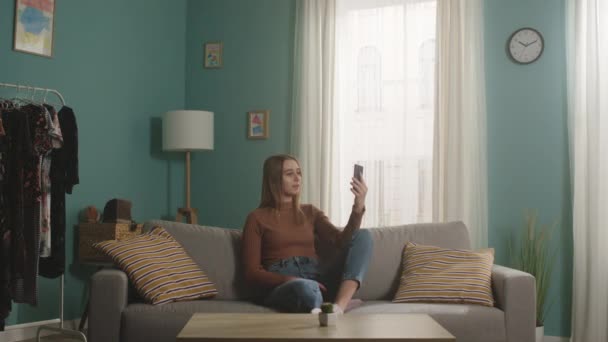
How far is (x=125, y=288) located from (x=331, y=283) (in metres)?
1.00

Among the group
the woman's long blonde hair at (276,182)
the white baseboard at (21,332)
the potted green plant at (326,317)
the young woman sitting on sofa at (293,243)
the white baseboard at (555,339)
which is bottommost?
the white baseboard at (555,339)

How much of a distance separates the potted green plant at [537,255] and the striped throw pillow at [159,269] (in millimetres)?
2125

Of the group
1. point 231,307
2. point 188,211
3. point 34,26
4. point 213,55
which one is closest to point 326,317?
point 231,307

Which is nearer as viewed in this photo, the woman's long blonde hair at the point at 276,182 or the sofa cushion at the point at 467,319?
the sofa cushion at the point at 467,319

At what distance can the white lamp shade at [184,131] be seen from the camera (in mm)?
4855

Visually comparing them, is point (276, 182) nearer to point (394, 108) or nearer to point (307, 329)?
point (307, 329)

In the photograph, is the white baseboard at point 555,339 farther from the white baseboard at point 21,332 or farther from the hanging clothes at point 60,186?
the white baseboard at point 21,332

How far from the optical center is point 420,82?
184 inches

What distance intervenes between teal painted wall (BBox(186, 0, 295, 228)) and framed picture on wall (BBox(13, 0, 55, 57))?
148 centimetres

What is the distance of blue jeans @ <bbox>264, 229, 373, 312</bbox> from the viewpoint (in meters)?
2.73

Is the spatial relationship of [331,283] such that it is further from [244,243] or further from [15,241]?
[15,241]

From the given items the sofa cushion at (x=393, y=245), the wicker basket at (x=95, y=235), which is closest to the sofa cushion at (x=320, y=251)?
the sofa cushion at (x=393, y=245)

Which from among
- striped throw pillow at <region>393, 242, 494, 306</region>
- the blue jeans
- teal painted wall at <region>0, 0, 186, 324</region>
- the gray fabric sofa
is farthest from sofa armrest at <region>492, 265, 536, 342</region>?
teal painted wall at <region>0, 0, 186, 324</region>

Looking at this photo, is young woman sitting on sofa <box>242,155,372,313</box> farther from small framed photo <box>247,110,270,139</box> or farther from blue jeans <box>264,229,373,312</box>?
small framed photo <box>247,110,270,139</box>
